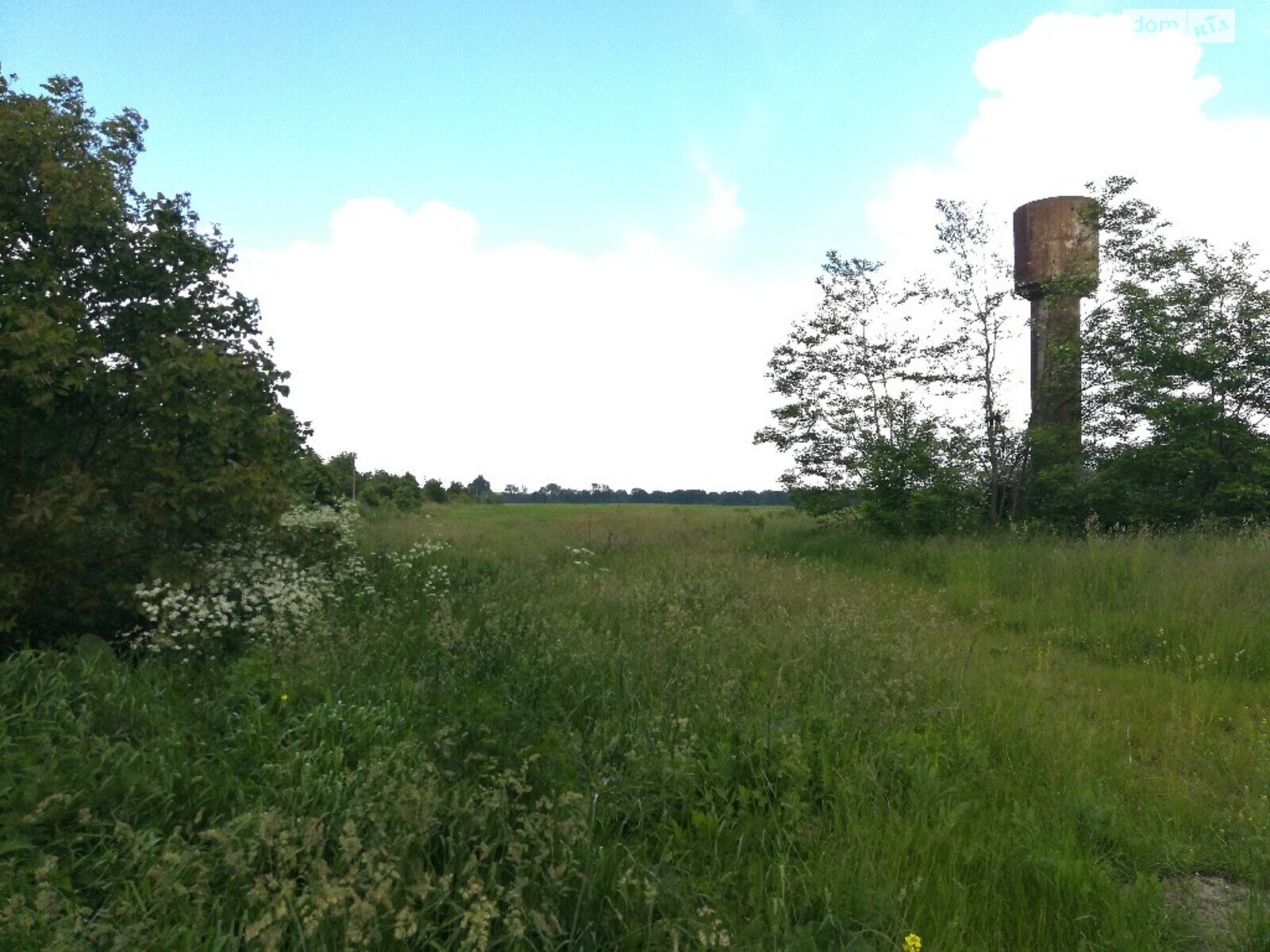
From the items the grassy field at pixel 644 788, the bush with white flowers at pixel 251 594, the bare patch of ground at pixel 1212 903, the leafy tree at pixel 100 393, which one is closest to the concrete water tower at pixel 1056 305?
the grassy field at pixel 644 788

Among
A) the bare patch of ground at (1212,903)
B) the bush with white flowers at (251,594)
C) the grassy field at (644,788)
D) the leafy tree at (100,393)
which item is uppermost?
the leafy tree at (100,393)

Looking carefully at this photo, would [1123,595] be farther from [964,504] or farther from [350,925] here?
[350,925]

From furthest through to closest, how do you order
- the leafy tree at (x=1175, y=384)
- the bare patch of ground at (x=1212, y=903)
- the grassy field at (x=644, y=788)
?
the leafy tree at (x=1175, y=384)
the bare patch of ground at (x=1212, y=903)
the grassy field at (x=644, y=788)

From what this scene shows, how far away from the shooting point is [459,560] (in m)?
8.98

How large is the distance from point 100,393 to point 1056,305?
12547 millimetres

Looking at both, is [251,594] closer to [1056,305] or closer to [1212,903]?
[1212,903]

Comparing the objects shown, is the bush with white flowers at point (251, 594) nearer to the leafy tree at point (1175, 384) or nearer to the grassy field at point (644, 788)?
the grassy field at point (644, 788)

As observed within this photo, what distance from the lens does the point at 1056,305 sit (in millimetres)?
11930

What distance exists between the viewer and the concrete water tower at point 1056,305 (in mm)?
11820

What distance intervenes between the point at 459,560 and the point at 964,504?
26.6 feet

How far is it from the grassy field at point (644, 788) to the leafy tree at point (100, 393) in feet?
3.20

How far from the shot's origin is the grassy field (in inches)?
96.7

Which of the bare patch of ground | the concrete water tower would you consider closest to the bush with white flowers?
the bare patch of ground

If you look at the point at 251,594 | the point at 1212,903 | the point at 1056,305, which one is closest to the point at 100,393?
the point at 251,594
